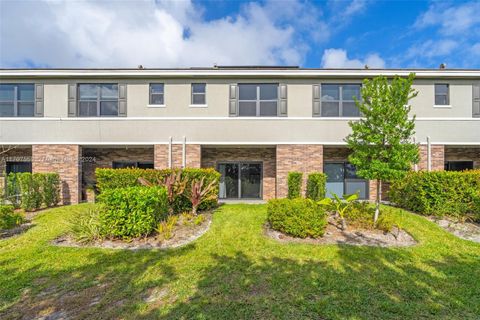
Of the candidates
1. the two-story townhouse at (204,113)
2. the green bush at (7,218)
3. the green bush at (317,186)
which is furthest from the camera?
the two-story townhouse at (204,113)

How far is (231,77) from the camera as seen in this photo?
12.0 metres

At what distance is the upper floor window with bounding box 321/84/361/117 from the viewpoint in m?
12.1

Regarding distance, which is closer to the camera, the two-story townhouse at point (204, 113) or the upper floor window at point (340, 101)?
the two-story townhouse at point (204, 113)

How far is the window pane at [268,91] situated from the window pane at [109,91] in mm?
7479

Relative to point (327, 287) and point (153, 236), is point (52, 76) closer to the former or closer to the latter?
point (153, 236)

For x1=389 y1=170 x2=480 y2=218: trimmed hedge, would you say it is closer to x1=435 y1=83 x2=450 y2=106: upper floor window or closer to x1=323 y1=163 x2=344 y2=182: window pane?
x1=323 y1=163 x2=344 y2=182: window pane

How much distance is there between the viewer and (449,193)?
8258 millimetres

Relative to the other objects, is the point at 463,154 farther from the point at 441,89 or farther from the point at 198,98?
the point at 198,98

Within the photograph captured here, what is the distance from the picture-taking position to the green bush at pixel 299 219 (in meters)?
6.60

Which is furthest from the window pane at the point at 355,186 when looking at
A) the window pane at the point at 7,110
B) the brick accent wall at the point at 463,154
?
the window pane at the point at 7,110

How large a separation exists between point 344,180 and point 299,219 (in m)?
7.78

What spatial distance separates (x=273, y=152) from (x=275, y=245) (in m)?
7.74

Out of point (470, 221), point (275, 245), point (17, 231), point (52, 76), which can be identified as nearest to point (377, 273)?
point (275, 245)

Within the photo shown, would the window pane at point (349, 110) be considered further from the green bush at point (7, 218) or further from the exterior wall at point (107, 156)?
the green bush at point (7, 218)
